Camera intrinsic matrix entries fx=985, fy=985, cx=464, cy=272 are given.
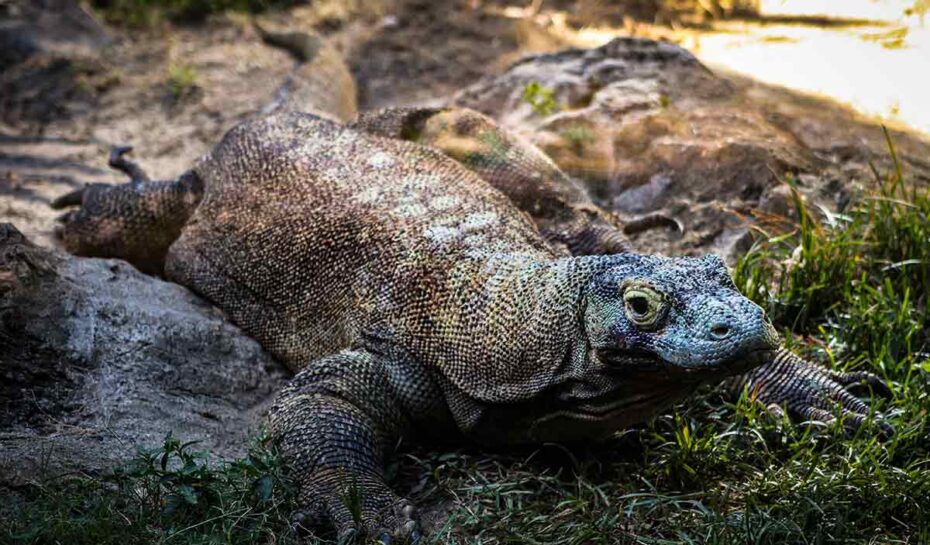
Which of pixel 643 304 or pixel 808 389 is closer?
pixel 643 304

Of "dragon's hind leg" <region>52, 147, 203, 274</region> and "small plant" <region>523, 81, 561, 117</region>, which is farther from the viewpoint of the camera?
"small plant" <region>523, 81, 561, 117</region>

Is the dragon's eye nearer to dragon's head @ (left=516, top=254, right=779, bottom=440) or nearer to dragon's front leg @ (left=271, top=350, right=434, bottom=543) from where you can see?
dragon's head @ (left=516, top=254, right=779, bottom=440)

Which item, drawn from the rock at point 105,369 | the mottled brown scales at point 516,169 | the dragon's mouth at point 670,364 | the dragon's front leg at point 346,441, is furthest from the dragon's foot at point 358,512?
the mottled brown scales at point 516,169

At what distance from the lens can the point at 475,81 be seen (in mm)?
8227

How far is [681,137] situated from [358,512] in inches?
142

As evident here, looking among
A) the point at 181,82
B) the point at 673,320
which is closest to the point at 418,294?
the point at 673,320

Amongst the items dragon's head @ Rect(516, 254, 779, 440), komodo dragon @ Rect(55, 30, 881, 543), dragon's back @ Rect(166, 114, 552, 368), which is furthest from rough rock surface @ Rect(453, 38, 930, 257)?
dragon's head @ Rect(516, 254, 779, 440)

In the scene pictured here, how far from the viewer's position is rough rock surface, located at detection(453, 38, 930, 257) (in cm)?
562

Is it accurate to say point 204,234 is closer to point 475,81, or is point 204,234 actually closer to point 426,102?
point 426,102

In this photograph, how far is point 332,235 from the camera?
460 centimetres

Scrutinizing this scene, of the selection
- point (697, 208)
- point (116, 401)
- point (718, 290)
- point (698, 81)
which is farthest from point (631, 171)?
point (116, 401)

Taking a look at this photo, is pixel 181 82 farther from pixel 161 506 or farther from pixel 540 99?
pixel 161 506

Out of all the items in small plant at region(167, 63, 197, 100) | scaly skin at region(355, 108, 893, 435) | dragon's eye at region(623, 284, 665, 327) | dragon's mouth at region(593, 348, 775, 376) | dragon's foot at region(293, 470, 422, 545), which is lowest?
small plant at region(167, 63, 197, 100)

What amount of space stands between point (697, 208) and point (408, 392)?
238 cm
